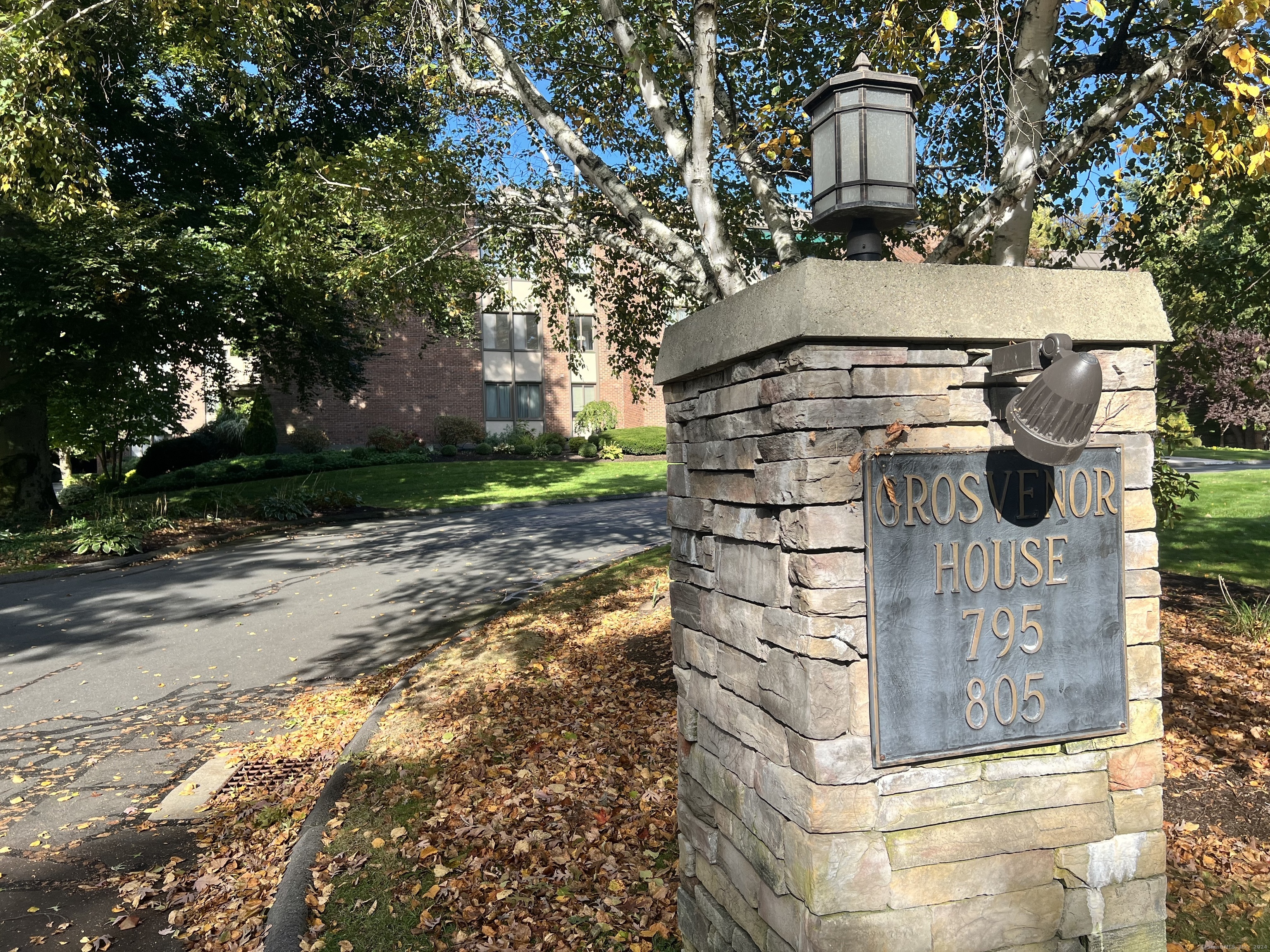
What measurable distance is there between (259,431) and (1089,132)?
28.0m

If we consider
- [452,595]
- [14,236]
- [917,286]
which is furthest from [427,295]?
[14,236]

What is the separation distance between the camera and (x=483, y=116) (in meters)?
8.04

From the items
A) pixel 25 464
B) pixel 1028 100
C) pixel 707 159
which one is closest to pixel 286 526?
pixel 25 464

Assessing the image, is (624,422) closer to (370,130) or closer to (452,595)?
(370,130)

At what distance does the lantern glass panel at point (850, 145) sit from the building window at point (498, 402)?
101ft

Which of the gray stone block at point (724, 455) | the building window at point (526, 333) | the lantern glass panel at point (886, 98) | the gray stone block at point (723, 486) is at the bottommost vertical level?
the gray stone block at point (723, 486)

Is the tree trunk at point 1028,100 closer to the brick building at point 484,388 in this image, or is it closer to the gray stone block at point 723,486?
the gray stone block at point 723,486

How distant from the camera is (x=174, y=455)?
25.6 metres

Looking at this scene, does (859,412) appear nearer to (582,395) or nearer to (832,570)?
(832,570)

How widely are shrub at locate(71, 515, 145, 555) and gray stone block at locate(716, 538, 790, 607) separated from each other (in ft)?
44.5

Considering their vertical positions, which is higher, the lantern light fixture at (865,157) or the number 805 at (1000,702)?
the lantern light fixture at (865,157)

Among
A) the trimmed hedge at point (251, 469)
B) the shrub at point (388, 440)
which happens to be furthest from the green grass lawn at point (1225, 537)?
the shrub at point (388, 440)

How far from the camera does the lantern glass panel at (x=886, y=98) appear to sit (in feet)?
8.83

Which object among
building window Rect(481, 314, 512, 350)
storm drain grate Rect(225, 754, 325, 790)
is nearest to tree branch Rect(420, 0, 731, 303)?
storm drain grate Rect(225, 754, 325, 790)
